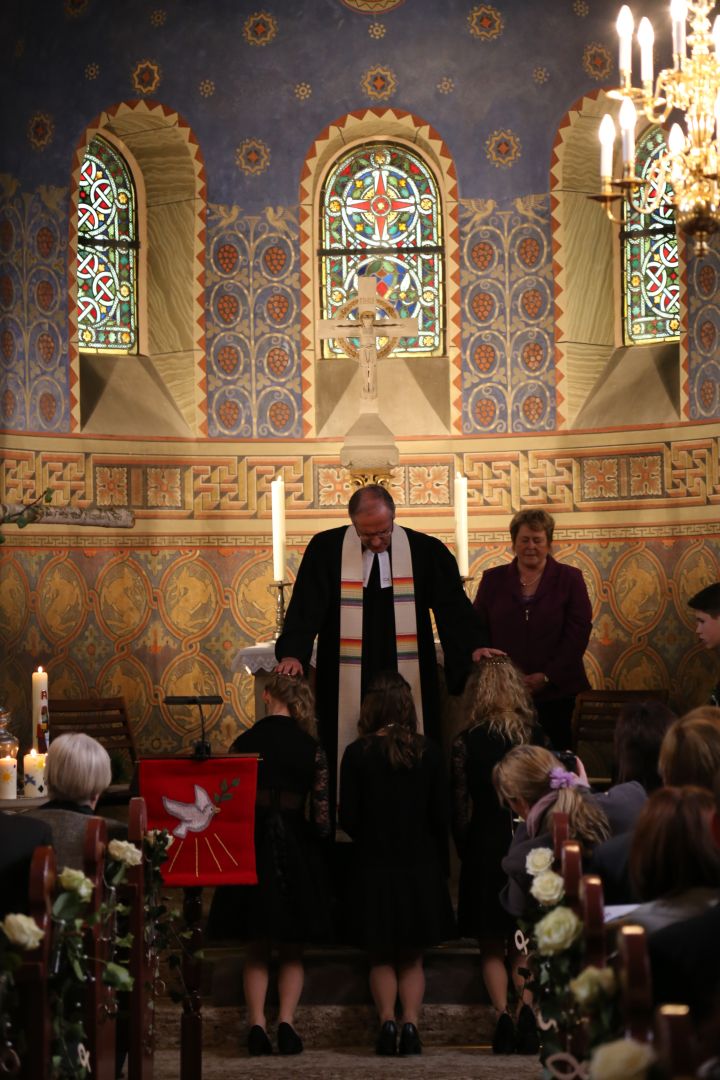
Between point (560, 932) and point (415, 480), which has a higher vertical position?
point (415, 480)

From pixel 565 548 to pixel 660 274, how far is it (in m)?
2.05

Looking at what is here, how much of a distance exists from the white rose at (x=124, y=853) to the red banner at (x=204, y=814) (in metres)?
1.25

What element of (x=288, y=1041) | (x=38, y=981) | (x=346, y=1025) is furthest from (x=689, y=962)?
(x=346, y=1025)

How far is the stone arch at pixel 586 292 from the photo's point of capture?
11375 mm

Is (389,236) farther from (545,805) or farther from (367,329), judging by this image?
(545,805)

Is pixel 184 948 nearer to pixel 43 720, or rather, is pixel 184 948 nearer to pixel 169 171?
pixel 43 720

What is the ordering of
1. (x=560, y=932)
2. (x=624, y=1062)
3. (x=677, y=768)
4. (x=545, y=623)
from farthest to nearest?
(x=545, y=623) → (x=677, y=768) → (x=560, y=932) → (x=624, y=1062)

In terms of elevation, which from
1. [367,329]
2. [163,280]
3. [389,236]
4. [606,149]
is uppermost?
[389,236]

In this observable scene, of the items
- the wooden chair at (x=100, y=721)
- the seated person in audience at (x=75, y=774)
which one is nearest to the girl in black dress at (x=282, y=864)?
the seated person in audience at (x=75, y=774)

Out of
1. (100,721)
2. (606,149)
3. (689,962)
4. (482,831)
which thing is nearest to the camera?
(689,962)

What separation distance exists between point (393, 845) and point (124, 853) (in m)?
1.82

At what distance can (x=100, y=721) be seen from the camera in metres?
10.6

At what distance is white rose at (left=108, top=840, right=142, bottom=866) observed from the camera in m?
4.84

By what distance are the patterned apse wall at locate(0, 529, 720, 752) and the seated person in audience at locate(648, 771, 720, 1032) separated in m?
7.69
